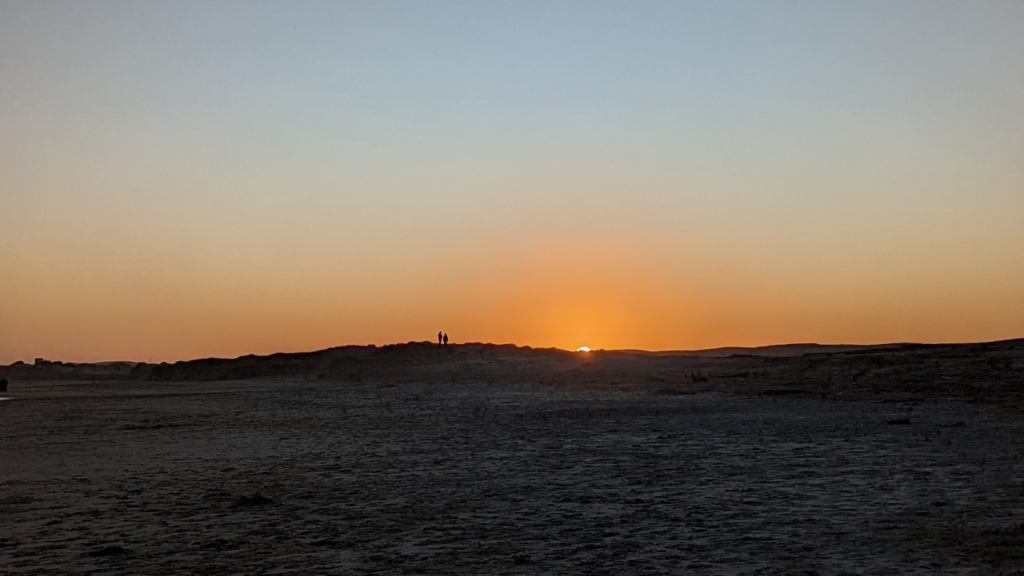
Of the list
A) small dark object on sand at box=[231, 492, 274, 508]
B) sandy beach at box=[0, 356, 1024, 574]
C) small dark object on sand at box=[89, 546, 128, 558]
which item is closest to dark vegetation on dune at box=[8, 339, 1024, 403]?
sandy beach at box=[0, 356, 1024, 574]

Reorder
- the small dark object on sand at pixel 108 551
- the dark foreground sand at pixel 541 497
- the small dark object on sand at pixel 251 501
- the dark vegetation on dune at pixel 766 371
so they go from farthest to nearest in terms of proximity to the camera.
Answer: the dark vegetation on dune at pixel 766 371
the small dark object on sand at pixel 251 501
the small dark object on sand at pixel 108 551
the dark foreground sand at pixel 541 497

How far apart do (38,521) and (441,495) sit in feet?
15.2

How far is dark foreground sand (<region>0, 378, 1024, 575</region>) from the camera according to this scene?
8.11 metres

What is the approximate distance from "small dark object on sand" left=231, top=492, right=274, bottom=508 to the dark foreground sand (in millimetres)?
49

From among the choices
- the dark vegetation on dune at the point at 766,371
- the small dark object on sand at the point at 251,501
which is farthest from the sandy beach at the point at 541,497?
the dark vegetation on dune at the point at 766,371

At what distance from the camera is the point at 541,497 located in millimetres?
11320

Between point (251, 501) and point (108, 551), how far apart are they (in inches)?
106

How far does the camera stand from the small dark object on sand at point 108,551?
8.54 m

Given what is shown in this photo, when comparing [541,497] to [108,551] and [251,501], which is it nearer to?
[251,501]

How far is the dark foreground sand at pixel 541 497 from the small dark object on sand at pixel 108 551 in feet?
0.07

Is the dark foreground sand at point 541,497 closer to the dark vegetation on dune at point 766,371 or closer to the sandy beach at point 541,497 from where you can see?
the sandy beach at point 541,497

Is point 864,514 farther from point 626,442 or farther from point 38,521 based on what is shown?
point 38,521

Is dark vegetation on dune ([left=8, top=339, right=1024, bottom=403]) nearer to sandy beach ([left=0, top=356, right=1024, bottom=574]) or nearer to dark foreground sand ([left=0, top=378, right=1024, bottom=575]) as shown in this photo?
sandy beach ([left=0, top=356, right=1024, bottom=574])

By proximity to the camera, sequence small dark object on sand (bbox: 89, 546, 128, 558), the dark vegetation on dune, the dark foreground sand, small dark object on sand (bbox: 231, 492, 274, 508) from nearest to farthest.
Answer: the dark foreground sand → small dark object on sand (bbox: 89, 546, 128, 558) → small dark object on sand (bbox: 231, 492, 274, 508) → the dark vegetation on dune
